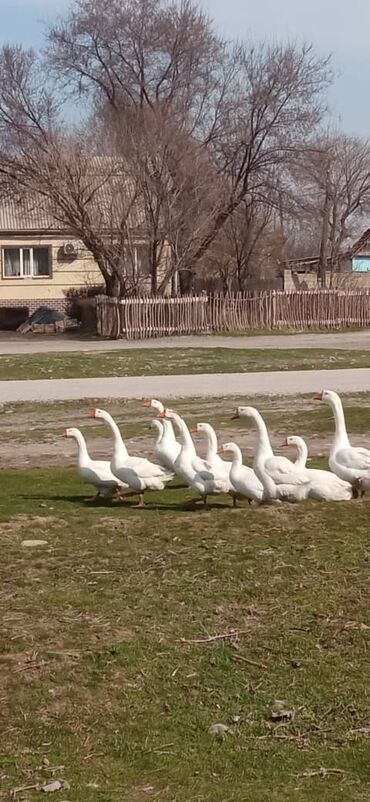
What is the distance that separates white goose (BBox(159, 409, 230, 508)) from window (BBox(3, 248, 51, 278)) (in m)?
42.6

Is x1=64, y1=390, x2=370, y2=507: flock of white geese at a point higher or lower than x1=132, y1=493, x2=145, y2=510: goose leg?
higher

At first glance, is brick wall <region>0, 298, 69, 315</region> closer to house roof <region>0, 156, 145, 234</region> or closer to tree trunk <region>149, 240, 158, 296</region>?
house roof <region>0, 156, 145, 234</region>

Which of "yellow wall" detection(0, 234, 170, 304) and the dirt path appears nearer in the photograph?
the dirt path

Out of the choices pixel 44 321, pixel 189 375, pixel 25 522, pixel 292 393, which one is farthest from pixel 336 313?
pixel 25 522

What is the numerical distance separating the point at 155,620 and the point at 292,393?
41.7 feet

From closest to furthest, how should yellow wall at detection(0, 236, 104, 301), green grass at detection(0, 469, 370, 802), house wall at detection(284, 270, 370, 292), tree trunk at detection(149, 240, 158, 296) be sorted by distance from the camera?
green grass at detection(0, 469, 370, 802)
tree trunk at detection(149, 240, 158, 296)
house wall at detection(284, 270, 370, 292)
yellow wall at detection(0, 236, 104, 301)

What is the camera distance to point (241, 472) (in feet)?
29.0

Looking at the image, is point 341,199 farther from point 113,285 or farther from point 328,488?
point 328,488

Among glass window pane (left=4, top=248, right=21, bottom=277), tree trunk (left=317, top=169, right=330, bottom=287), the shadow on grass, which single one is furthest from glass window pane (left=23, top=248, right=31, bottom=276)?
the shadow on grass

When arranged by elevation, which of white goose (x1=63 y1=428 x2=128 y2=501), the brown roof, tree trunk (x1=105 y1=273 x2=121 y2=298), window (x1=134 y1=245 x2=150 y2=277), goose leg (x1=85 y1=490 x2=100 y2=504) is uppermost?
the brown roof


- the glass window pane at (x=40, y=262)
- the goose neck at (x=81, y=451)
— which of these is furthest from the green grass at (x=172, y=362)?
the glass window pane at (x=40, y=262)

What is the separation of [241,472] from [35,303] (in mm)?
42873

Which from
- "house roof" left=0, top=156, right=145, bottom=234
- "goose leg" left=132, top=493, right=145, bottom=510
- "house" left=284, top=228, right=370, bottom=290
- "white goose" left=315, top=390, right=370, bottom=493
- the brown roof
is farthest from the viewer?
the brown roof

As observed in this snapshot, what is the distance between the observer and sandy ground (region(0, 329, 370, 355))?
33.2 m
